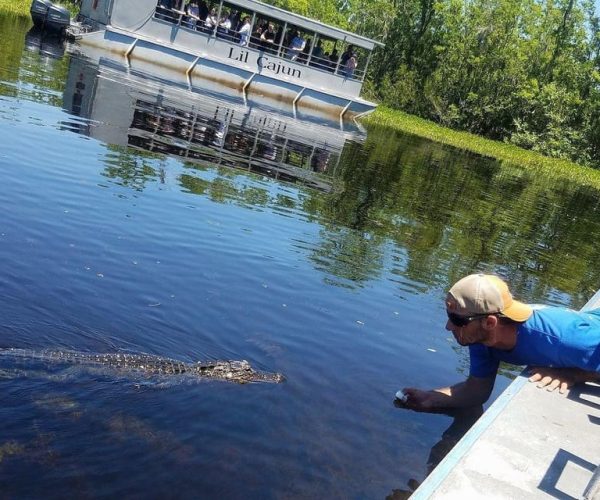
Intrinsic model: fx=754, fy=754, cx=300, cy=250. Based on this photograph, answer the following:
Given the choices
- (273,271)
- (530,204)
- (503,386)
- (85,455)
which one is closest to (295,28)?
(530,204)

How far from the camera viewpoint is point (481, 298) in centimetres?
541

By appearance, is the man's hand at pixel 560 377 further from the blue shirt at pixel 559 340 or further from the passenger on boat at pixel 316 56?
the passenger on boat at pixel 316 56

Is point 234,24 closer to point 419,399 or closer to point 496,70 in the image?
point 496,70

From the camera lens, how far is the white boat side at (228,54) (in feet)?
114

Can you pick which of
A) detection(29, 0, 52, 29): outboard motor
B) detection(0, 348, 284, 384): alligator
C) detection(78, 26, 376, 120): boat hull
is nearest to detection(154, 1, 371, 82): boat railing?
detection(78, 26, 376, 120): boat hull

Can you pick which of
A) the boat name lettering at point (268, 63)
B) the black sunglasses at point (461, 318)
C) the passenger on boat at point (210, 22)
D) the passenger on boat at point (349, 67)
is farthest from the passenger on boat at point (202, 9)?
the black sunglasses at point (461, 318)

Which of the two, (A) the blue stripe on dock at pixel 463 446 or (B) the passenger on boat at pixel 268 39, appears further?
(B) the passenger on boat at pixel 268 39

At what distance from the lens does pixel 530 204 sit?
24.4 metres

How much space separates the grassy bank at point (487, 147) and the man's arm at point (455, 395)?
35.3 meters

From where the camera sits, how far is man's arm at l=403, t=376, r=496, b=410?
21.3 ft

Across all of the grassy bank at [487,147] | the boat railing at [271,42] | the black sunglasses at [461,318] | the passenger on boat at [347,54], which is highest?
the passenger on boat at [347,54]

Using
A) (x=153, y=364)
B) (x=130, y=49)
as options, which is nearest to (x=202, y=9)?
(x=130, y=49)

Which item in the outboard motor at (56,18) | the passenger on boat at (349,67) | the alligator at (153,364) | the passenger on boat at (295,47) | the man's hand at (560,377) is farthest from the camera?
the passenger on boat at (349,67)

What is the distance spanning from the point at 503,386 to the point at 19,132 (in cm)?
1003
